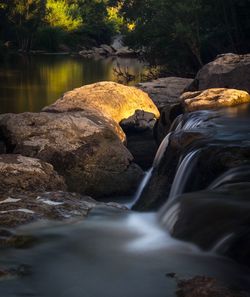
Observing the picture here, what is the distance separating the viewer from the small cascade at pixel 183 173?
25.8 feet

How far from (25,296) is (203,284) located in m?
1.39

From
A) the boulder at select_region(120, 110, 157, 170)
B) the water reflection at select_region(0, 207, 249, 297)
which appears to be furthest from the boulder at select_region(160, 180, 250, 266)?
the boulder at select_region(120, 110, 157, 170)

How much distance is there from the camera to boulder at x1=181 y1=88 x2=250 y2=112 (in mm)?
11836

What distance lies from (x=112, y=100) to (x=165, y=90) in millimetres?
4414

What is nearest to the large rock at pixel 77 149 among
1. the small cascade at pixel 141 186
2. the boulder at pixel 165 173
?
the small cascade at pixel 141 186

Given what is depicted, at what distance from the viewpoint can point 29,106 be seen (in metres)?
19.9

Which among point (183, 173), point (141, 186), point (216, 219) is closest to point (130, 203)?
point (141, 186)

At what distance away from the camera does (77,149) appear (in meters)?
9.51

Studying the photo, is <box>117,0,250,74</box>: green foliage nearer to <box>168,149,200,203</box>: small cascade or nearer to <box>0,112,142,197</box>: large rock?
<box>0,112,142,197</box>: large rock

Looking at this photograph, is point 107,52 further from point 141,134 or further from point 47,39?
point 141,134

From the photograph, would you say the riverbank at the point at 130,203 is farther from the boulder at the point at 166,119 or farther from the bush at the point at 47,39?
the bush at the point at 47,39

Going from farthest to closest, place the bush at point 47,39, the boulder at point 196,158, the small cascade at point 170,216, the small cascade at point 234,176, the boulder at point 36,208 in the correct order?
1. the bush at point 47,39
2. the boulder at point 196,158
3. the small cascade at point 234,176
4. the small cascade at point 170,216
5. the boulder at point 36,208

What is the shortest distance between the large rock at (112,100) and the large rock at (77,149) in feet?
9.54

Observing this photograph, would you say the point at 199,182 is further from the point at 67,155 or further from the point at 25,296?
the point at 25,296
